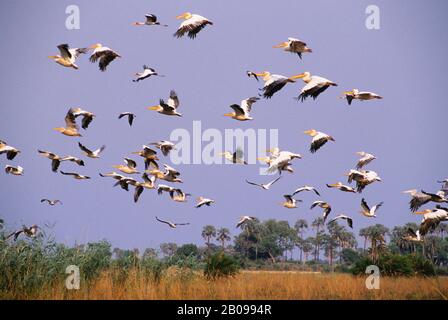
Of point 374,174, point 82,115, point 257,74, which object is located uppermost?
point 257,74

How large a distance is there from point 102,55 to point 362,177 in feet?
28.6

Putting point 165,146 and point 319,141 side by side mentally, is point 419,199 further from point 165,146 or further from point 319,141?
point 165,146

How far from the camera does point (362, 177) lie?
49.6 ft

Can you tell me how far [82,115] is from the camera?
1562 centimetres

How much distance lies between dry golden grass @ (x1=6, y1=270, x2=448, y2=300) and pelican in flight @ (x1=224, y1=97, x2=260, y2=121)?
489 cm

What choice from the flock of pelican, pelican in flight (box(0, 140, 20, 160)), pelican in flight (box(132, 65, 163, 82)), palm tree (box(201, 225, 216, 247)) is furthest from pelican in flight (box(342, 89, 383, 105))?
palm tree (box(201, 225, 216, 247))

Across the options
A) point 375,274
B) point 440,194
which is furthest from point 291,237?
point 440,194

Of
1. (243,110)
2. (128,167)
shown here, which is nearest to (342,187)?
(243,110)

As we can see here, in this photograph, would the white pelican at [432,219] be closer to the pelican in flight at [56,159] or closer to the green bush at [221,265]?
the green bush at [221,265]

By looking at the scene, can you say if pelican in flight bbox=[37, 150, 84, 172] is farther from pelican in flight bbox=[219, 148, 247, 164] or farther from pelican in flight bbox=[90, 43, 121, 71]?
pelican in flight bbox=[219, 148, 247, 164]

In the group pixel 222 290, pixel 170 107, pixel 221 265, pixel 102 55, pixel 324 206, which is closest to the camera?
pixel 222 290

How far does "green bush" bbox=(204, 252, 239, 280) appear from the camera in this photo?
15891 millimetres
